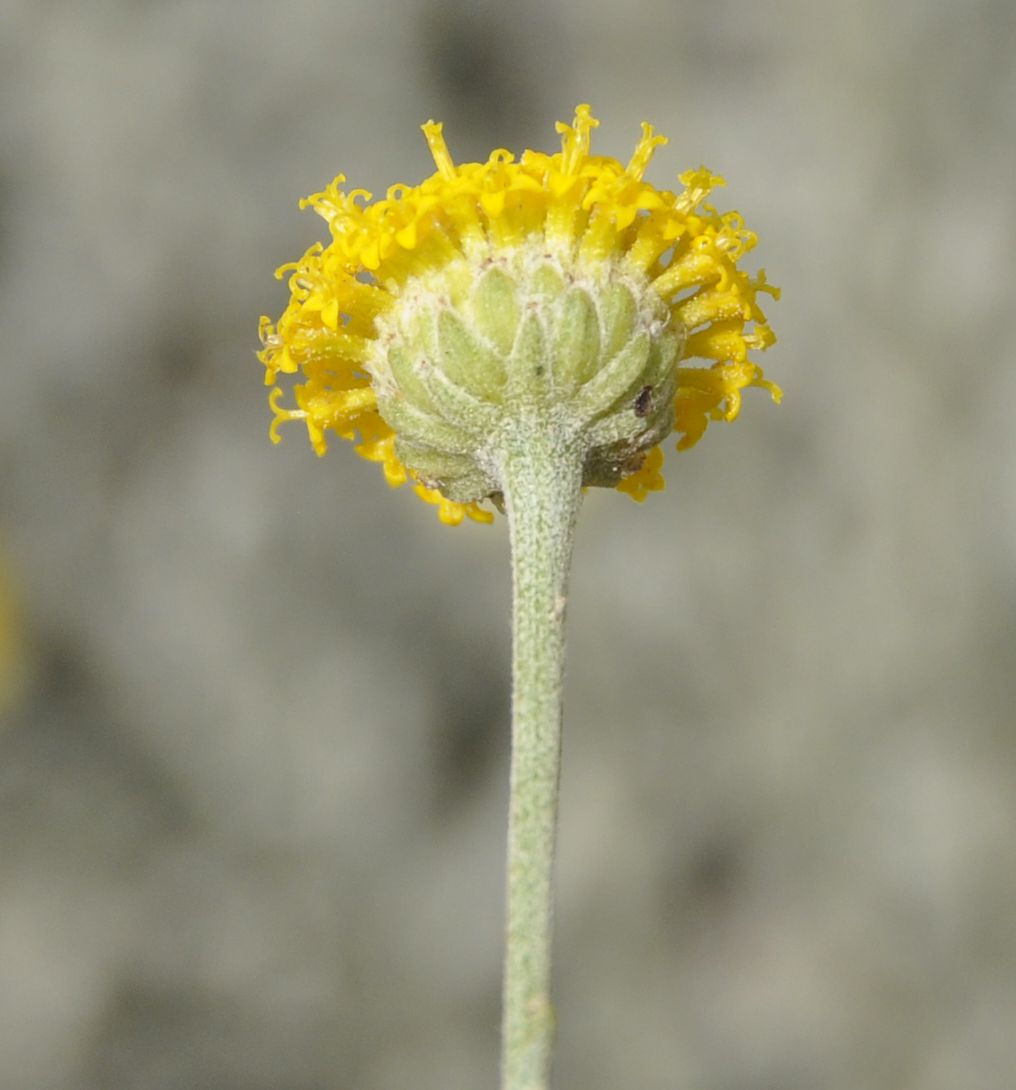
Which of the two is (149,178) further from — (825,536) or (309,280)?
(309,280)

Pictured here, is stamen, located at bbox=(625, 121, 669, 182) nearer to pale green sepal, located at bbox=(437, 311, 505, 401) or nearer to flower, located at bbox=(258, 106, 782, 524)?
flower, located at bbox=(258, 106, 782, 524)

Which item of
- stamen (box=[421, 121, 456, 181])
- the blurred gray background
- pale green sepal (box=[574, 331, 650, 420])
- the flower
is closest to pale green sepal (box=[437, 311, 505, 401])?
the flower

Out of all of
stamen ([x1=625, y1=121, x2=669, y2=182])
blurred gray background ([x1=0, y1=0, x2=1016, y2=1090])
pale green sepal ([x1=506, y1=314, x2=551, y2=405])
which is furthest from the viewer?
blurred gray background ([x1=0, y1=0, x2=1016, y2=1090])

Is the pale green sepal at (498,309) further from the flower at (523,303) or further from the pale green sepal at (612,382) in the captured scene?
the pale green sepal at (612,382)

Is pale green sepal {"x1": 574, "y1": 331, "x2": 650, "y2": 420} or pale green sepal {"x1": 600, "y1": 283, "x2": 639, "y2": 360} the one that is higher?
pale green sepal {"x1": 600, "y1": 283, "x2": 639, "y2": 360}

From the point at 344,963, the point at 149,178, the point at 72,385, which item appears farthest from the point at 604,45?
the point at 344,963

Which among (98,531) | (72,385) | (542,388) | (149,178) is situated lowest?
(542,388)

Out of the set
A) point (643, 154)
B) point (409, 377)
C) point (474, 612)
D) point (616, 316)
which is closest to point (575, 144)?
point (643, 154)
